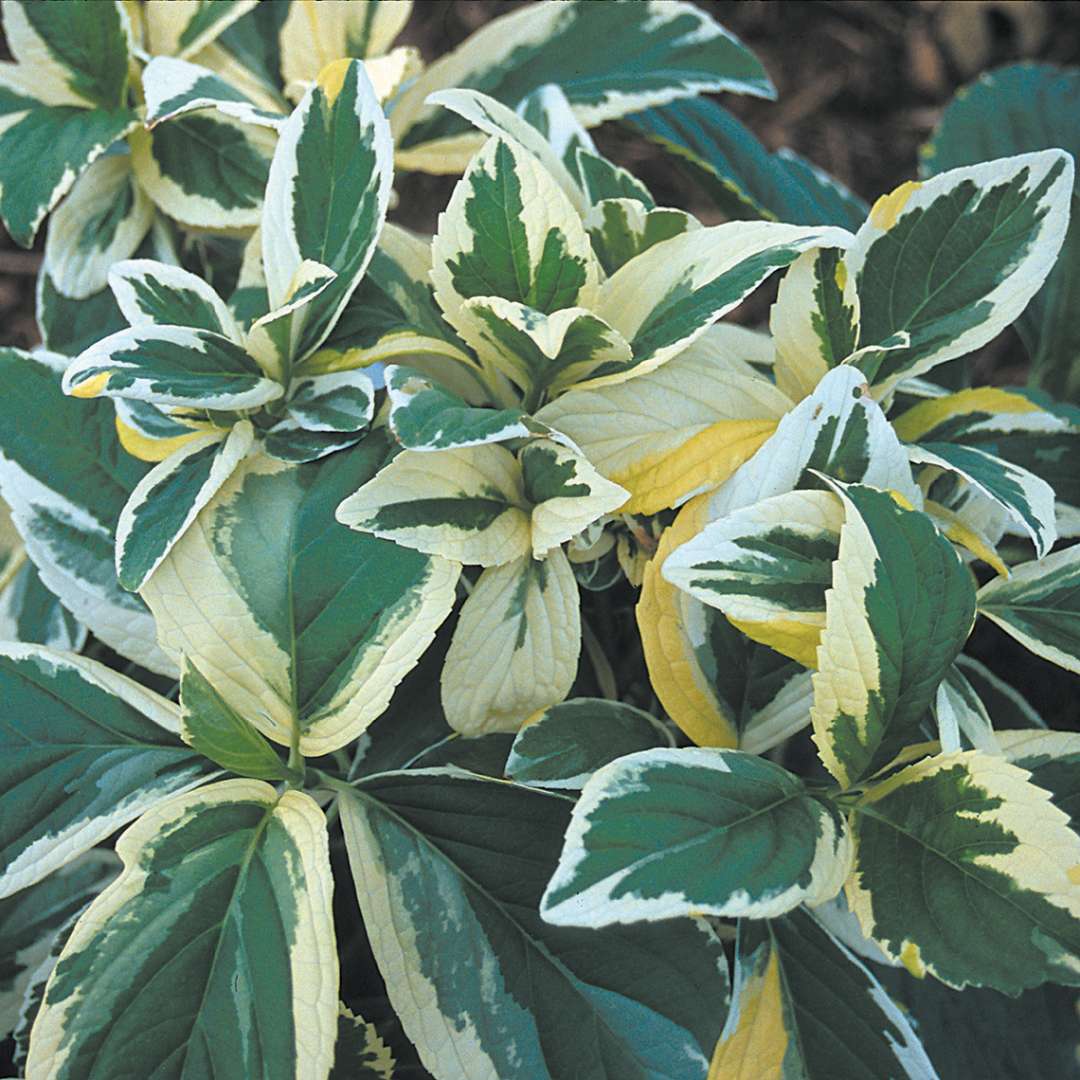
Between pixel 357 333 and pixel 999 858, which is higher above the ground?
pixel 357 333

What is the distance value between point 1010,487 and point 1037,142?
587 mm

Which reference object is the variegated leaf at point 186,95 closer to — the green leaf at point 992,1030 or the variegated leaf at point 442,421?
the variegated leaf at point 442,421

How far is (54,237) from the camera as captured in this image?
0.85m

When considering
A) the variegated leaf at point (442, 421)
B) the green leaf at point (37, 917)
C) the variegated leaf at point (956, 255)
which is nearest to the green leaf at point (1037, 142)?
the variegated leaf at point (956, 255)

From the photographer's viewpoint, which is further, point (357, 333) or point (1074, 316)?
point (1074, 316)

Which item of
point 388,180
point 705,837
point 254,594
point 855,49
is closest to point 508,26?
point 388,180

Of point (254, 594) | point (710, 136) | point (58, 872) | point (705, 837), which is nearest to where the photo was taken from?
point (705, 837)

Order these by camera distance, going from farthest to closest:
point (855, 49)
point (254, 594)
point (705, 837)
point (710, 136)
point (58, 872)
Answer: point (855, 49) → point (710, 136) → point (58, 872) → point (254, 594) → point (705, 837)

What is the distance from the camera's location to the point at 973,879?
54cm

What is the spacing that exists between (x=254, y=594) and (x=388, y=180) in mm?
234

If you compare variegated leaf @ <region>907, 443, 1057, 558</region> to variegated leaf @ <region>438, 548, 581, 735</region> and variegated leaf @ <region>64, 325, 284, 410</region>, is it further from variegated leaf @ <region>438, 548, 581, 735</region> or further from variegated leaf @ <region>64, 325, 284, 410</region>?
variegated leaf @ <region>64, 325, 284, 410</region>

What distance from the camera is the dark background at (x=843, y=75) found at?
1584mm

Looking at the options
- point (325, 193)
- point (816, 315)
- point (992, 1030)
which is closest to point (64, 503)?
point (325, 193)

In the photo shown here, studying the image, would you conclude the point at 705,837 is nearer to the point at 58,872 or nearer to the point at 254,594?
the point at 254,594
